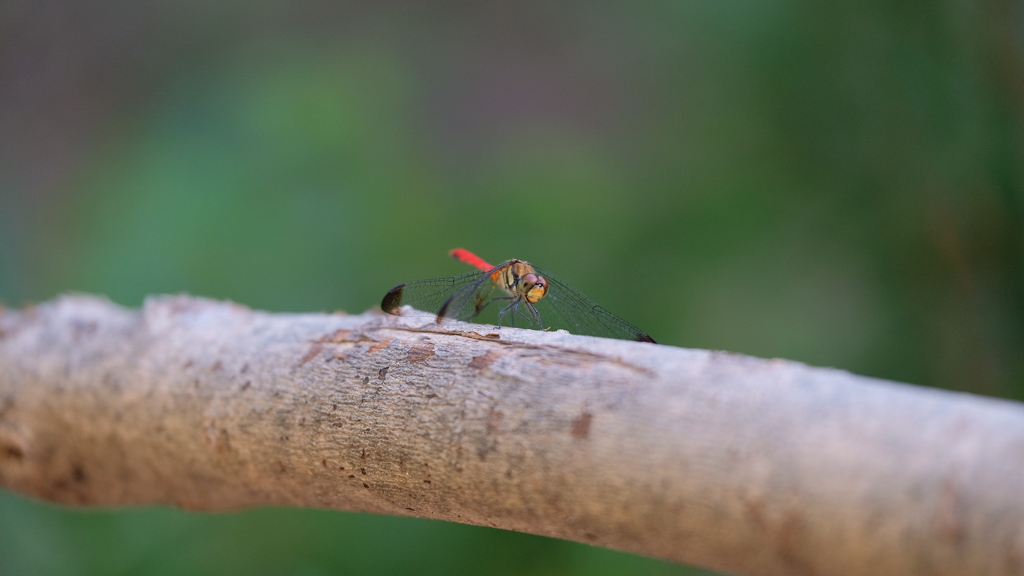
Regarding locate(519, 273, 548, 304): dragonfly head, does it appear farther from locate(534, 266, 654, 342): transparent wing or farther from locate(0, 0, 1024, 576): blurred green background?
locate(0, 0, 1024, 576): blurred green background

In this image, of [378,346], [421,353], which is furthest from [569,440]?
[378,346]

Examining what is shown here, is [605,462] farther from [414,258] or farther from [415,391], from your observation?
[414,258]

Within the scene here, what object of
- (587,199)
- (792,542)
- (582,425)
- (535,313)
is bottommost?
(792,542)

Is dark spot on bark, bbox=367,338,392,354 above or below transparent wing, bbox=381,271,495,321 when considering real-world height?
below

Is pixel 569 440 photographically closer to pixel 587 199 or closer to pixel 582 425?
pixel 582 425

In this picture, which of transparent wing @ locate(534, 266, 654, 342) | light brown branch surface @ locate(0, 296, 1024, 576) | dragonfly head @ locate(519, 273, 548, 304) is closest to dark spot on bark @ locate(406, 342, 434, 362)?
light brown branch surface @ locate(0, 296, 1024, 576)
